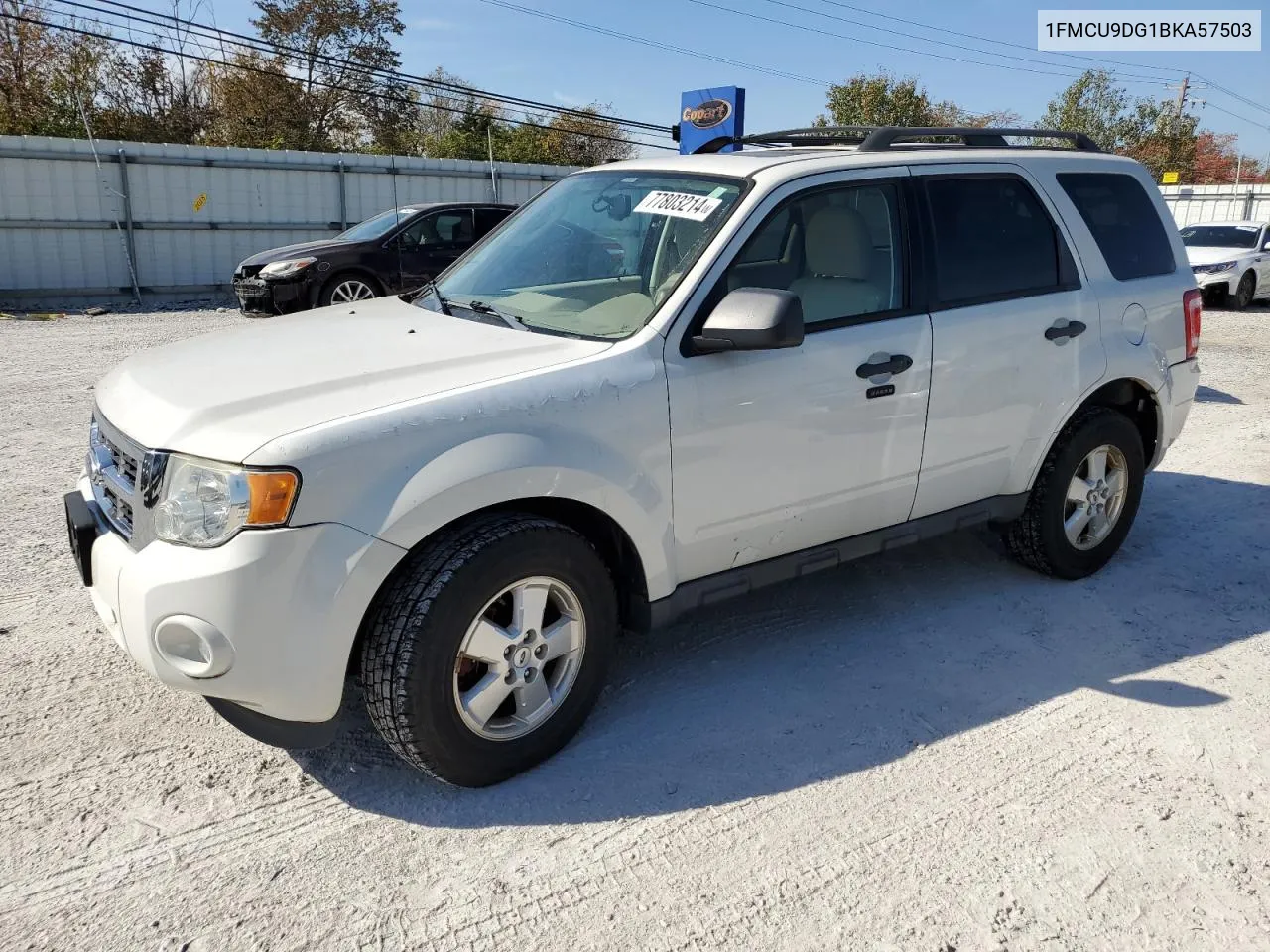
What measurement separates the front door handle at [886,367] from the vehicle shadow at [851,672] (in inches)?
44.1

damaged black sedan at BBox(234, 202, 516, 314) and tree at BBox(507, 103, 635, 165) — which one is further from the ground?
tree at BBox(507, 103, 635, 165)

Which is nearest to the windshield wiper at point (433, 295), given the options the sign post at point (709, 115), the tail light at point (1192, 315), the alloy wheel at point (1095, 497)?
the alloy wheel at point (1095, 497)

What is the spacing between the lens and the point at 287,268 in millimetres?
12484

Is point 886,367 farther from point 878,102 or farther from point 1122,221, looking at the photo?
point 878,102

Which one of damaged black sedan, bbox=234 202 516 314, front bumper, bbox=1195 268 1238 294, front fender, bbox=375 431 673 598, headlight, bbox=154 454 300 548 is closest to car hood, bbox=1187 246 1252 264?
front bumper, bbox=1195 268 1238 294

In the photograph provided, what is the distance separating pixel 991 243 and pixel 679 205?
4.61 ft

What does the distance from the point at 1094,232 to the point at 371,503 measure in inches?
138

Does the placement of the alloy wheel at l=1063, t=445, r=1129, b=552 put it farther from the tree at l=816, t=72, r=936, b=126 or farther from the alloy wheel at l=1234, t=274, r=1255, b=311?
the tree at l=816, t=72, r=936, b=126

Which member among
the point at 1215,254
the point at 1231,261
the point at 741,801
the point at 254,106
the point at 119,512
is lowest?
the point at 741,801

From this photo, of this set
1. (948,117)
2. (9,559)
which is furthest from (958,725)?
(948,117)

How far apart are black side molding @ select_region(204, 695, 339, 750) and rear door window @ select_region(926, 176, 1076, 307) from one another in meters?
2.70

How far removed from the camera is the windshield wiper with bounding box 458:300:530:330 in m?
3.48

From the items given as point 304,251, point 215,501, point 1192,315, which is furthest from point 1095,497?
point 304,251

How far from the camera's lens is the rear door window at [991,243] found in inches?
158
